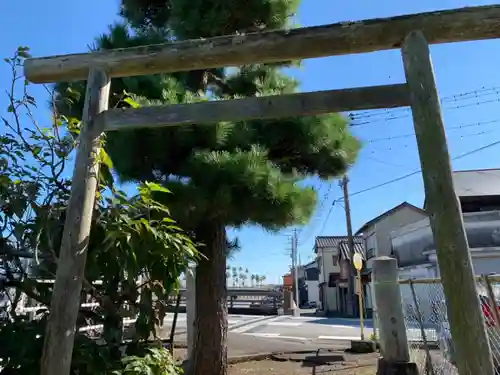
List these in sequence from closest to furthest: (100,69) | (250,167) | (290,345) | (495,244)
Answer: (100,69) < (250,167) < (290,345) < (495,244)

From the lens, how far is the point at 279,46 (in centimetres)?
262

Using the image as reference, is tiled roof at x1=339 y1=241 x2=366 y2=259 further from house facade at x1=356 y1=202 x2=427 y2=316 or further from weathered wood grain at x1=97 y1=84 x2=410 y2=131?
weathered wood grain at x1=97 y1=84 x2=410 y2=131

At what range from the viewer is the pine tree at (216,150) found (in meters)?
3.93

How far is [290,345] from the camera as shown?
28.1 feet

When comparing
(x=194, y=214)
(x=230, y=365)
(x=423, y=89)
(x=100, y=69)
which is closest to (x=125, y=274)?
(x=100, y=69)

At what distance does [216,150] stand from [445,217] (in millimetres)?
2391

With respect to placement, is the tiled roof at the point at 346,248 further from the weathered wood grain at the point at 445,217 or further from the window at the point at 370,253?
the weathered wood grain at the point at 445,217

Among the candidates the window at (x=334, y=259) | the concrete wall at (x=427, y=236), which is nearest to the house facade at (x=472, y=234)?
the concrete wall at (x=427, y=236)

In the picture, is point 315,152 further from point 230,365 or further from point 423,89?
point 230,365

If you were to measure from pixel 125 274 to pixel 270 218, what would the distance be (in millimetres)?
2002

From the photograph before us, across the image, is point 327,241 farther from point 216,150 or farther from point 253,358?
point 216,150

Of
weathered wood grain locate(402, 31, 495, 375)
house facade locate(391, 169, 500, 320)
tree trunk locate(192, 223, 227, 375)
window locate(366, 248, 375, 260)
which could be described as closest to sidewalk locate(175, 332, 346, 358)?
tree trunk locate(192, 223, 227, 375)

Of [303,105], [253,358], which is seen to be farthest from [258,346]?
[303,105]

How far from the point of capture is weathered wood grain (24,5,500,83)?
2467mm
